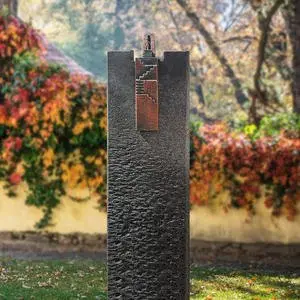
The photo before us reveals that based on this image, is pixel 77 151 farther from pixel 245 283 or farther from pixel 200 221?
pixel 245 283

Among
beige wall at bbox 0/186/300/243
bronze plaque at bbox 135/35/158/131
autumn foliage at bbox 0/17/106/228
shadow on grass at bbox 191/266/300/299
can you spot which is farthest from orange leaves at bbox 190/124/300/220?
bronze plaque at bbox 135/35/158/131

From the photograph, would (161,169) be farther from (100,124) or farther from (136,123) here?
(100,124)

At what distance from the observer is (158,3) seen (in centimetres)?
2339

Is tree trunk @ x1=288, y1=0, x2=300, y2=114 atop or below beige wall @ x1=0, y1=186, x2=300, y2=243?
atop

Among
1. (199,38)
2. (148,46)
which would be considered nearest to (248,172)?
(148,46)

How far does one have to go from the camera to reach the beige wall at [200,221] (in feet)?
39.5

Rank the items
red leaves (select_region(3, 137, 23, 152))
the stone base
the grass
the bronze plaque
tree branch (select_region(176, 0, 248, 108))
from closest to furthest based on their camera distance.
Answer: the bronze plaque, the grass, the stone base, red leaves (select_region(3, 137, 23, 152)), tree branch (select_region(176, 0, 248, 108))

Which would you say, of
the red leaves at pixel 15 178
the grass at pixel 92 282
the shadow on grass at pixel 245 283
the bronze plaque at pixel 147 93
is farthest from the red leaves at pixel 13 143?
the bronze plaque at pixel 147 93

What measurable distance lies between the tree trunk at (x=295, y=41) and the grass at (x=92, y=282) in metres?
6.77

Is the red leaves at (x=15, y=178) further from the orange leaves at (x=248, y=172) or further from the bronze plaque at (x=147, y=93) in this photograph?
the bronze plaque at (x=147, y=93)

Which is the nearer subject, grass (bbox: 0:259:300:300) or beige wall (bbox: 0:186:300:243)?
grass (bbox: 0:259:300:300)

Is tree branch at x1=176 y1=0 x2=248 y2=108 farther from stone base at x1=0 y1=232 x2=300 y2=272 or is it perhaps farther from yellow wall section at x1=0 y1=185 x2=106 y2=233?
stone base at x1=0 y1=232 x2=300 y2=272

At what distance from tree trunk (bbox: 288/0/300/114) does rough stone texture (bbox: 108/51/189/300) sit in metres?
10.8

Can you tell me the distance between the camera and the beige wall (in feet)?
39.5
